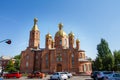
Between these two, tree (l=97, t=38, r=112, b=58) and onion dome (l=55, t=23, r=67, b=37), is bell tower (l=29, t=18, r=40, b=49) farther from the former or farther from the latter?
tree (l=97, t=38, r=112, b=58)

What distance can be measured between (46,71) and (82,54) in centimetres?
1781

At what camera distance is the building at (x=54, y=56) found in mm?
57844

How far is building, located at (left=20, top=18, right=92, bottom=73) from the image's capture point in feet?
190

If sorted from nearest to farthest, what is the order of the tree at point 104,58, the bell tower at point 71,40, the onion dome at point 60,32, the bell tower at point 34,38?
1. the tree at point 104,58
2. the bell tower at point 71,40
3. the onion dome at point 60,32
4. the bell tower at point 34,38

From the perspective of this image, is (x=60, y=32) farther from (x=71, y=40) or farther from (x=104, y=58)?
(x=104, y=58)

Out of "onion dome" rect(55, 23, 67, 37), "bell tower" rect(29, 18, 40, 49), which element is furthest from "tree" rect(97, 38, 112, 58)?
"bell tower" rect(29, 18, 40, 49)

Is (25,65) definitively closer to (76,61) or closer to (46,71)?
(46,71)

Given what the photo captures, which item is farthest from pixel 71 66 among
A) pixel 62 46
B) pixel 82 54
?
pixel 82 54

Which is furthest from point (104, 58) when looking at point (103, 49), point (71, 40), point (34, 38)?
point (34, 38)

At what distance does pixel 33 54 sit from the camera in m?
62.6

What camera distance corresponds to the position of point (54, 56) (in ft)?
191

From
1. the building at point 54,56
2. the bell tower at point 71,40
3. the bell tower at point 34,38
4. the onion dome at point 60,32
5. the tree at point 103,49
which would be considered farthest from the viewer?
the tree at point 103,49

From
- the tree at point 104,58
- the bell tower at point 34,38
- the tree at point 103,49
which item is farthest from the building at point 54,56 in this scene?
the tree at point 103,49

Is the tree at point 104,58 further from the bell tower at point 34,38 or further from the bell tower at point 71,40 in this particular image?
the bell tower at point 34,38
